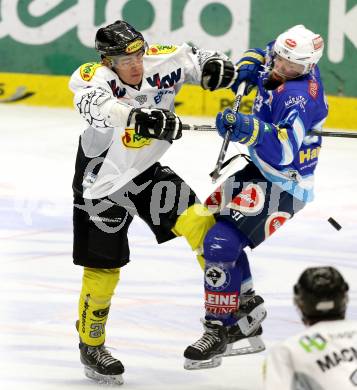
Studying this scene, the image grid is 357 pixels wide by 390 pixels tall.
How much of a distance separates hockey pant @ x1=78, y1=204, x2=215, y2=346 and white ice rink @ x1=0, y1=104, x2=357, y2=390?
18 centimetres

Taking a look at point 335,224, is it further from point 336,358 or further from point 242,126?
point 336,358

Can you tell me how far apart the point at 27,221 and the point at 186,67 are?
226cm

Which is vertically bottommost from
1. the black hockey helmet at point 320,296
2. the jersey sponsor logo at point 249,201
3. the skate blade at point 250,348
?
the skate blade at point 250,348

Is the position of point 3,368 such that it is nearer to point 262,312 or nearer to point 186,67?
point 262,312

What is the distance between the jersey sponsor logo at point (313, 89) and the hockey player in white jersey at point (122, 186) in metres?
0.33

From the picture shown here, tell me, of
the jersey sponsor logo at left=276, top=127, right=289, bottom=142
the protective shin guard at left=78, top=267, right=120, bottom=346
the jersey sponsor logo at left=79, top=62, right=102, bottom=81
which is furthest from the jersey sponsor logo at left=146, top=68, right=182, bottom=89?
the protective shin guard at left=78, top=267, right=120, bottom=346

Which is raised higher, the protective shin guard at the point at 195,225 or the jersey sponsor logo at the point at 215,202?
the jersey sponsor logo at the point at 215,202

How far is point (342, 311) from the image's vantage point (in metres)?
3.06

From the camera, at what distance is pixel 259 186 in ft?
15.4

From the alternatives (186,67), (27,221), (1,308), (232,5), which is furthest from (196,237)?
(232,5)

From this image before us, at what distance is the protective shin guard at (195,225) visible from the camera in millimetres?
4648

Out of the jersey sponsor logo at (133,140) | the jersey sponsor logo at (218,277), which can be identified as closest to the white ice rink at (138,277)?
the jersey sponsor logo at (218,277)

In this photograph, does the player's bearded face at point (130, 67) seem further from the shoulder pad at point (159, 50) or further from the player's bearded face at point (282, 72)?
the player's bearded face at point (282, 72)

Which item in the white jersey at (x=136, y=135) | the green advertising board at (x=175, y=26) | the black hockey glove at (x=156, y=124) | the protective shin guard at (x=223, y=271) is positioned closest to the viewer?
the black hockey glove at (x=156, y=124)
